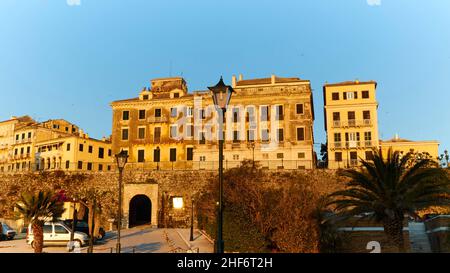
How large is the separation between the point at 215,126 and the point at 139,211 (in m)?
14.6

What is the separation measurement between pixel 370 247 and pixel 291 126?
3054 cm

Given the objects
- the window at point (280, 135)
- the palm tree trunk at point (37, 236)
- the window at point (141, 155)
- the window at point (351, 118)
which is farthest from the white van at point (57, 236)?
the window at point (351, 118)

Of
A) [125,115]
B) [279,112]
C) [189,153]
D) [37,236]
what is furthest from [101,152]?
[37,236]

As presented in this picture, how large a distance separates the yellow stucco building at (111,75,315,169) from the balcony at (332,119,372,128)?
11.2 feet

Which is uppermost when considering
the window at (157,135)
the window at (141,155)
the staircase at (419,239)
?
the window at (157,135)

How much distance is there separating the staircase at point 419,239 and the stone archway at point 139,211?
85.8 feet

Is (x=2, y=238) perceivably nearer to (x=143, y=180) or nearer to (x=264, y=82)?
(x=143, y=180)

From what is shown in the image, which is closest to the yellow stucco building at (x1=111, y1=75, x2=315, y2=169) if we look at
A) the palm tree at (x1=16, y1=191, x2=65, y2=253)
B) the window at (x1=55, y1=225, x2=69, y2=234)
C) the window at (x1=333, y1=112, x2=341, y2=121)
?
the window at (x1=333, y1=112, x2=341, y2=121)

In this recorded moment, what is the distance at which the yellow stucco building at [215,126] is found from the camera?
5053 centimetres

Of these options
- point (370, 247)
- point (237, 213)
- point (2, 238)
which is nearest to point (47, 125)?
point (2, 238)

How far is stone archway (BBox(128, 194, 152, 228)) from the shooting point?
42906 millimetres

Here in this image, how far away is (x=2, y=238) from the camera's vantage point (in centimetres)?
2880

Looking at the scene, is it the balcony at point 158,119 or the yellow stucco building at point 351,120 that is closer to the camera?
the yellow stucco building at point 351,120

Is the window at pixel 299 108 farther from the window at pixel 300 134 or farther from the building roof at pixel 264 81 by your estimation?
the building roof at pixel 264 81
